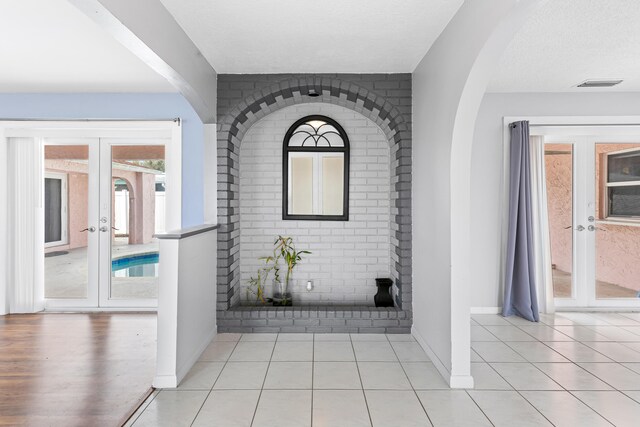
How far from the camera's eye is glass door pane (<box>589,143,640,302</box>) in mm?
4695

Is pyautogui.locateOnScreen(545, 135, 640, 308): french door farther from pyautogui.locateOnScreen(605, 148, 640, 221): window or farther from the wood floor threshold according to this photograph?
the wood floor threshold

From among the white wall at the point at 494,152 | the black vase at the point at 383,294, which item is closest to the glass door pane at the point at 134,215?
the black vase at the point at 383,294

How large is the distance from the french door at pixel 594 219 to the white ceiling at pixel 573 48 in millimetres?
766

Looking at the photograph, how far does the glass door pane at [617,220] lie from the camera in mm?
4695

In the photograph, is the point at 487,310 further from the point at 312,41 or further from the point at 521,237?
the point at 312,41

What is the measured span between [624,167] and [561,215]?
953mm

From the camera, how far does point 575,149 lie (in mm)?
4648

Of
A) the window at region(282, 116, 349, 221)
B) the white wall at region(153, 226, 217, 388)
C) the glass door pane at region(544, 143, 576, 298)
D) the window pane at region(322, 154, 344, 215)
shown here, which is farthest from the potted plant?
the glass door pane at region(544, 143, 576, 298)

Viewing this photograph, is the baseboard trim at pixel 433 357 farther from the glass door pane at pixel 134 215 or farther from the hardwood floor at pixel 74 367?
the glass door pane at pixel 134 215

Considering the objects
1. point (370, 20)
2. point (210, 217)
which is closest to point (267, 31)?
point (370, 20)

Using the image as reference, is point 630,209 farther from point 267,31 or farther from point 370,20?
point 267,31

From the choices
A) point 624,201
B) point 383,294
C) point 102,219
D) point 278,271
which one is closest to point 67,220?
point 102,219

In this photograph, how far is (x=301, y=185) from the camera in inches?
172

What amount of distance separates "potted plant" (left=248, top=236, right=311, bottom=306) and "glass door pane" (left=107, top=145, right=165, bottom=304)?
1290 millimetres
